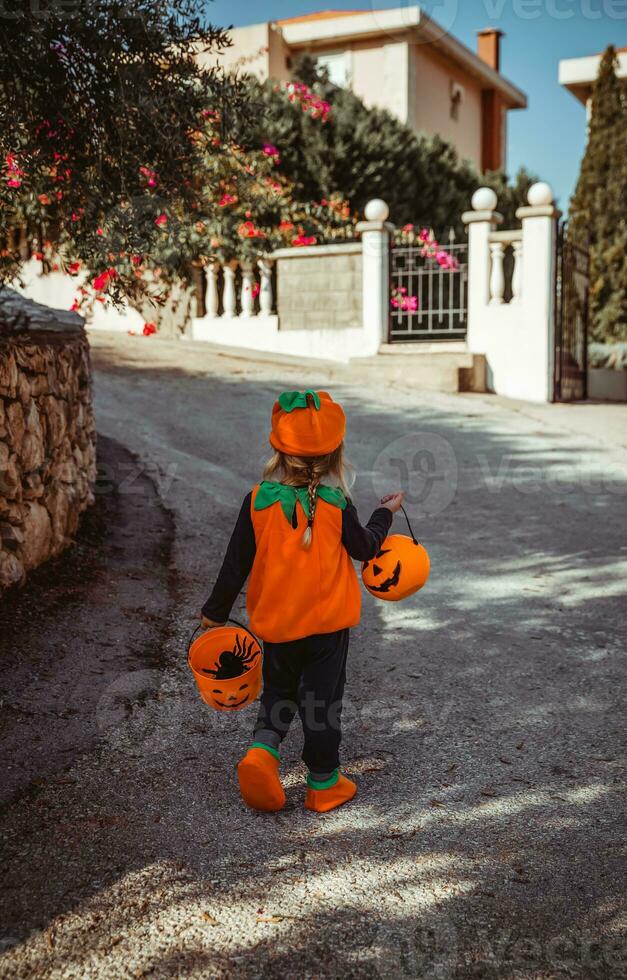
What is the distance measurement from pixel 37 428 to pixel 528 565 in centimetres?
303

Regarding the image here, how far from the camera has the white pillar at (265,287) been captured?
14.3 metres

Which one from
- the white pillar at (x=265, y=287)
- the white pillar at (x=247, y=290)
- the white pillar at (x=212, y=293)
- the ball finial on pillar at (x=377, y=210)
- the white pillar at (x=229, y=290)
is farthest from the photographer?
the white pillar at (x=212, y=293)

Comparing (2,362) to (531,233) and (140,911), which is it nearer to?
(140,911)

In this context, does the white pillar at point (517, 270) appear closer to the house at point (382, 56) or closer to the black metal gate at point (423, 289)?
the black metal gate at point (423, 289)

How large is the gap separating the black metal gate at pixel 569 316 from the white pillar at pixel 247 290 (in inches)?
183

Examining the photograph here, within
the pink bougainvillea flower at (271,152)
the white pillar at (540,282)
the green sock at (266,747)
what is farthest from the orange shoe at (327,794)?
the pink bougainvillea flower at (271,152)

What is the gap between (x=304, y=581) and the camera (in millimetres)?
3084

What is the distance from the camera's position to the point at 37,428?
195 inches

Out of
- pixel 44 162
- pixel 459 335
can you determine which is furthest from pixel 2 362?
pixel 459 335

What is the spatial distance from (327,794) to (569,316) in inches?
458

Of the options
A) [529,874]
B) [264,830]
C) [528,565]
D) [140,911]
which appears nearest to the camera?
[140,911]

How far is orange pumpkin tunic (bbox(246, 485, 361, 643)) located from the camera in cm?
309

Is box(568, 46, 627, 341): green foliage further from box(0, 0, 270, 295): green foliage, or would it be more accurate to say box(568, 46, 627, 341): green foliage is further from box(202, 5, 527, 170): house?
box(0, 0, 270, 295): green foliage

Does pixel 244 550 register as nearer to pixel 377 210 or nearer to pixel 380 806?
pixel 380 806
